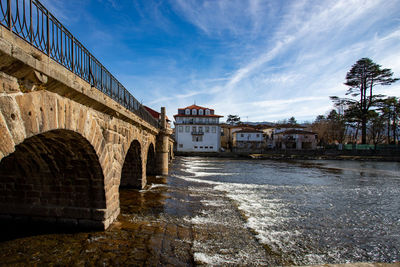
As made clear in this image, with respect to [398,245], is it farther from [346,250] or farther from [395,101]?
[395,101]

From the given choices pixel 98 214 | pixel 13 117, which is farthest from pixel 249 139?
pixel 13 117

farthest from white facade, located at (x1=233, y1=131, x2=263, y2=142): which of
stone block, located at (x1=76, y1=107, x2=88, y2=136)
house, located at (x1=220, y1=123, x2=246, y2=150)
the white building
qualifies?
stone block, located at (x1=76, y1=107, x2=88, y2=136)

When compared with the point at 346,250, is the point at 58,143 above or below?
above

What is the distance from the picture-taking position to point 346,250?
616 centimetres

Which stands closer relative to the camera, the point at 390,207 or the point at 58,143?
the point at 58,143

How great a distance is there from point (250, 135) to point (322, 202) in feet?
166

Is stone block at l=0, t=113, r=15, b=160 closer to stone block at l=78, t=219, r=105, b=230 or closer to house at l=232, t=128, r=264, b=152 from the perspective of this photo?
stone block at l=78, t=219, r=105, b=230

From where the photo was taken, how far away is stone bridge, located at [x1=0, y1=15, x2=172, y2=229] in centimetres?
310

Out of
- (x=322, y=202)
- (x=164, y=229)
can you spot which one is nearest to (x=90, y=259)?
(x=164, y=229)

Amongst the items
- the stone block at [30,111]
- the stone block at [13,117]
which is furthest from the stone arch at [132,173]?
the stone block at [13,117]

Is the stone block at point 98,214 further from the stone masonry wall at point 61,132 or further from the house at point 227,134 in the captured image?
the house at point 227,134

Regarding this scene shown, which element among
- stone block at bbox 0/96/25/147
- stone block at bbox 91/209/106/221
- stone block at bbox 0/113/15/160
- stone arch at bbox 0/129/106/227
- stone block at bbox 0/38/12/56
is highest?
stone block at bbox 0/38/12/56

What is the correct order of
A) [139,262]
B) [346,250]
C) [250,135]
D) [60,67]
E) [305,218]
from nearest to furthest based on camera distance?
[60,67] → [139,262] → [346,250] → [305,218] → [250,135]

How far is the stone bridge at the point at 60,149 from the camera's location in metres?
3.10
